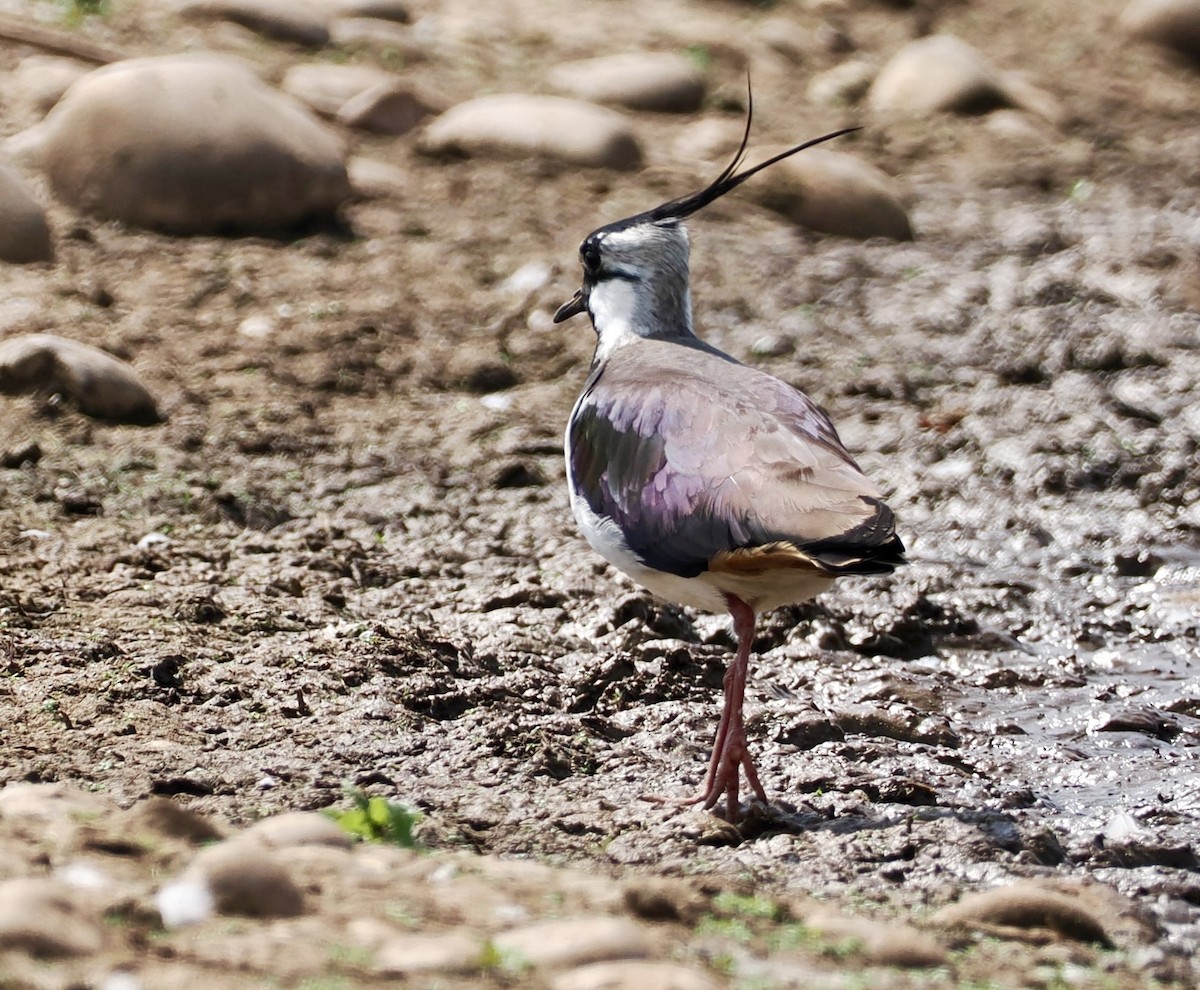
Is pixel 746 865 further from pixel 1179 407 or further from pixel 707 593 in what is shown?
pixel 1179 407

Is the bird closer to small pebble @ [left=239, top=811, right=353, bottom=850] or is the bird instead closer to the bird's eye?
the bird's eye

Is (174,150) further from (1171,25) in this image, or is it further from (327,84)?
(1171,25)

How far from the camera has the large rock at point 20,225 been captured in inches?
309

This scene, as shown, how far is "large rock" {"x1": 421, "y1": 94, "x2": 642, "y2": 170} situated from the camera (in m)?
9.77

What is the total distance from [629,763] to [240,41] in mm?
6788

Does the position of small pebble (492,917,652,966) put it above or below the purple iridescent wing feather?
below

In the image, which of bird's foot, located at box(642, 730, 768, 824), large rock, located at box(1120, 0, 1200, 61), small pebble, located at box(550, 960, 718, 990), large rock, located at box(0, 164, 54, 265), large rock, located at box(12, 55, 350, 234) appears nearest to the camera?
small pebble, located at box(550, 960, 718, 990)

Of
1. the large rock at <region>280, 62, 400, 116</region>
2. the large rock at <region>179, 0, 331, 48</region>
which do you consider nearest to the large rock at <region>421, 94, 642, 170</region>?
the large rock at <region>280, 62, 400, 116</region>

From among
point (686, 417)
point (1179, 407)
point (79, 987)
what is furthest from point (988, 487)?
point (79, 987)

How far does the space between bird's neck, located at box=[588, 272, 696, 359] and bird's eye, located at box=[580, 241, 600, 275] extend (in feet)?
0.36

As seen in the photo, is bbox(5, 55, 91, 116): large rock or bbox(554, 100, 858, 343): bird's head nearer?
bbox(554, 100, 858, 343): bird's head

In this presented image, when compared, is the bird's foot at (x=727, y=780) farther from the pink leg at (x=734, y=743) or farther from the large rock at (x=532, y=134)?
the large rock at (x=532, y=134)

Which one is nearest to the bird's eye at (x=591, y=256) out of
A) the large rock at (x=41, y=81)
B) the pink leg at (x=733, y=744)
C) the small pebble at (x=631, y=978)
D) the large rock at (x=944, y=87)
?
the pink leg at (x=733, y=744)

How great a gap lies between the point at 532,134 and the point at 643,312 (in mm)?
4433
